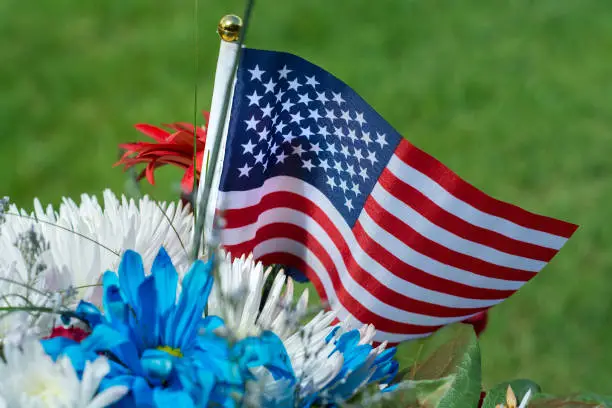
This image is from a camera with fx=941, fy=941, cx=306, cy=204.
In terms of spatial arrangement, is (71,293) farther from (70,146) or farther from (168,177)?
(70,146)

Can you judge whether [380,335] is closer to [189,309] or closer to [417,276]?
[417,276]

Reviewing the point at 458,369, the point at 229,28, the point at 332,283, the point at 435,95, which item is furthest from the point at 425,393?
the point at 435,95

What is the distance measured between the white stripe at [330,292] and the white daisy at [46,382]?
366 millimetres

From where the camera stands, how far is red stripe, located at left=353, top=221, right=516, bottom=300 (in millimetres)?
881

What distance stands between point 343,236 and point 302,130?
0.40ft

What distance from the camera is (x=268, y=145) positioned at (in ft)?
2.83

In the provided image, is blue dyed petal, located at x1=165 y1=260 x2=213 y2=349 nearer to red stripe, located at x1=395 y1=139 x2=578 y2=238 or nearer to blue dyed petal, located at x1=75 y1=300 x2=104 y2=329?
blue dyed petal, located at x1=75 y1=300 x2=104 y2=329

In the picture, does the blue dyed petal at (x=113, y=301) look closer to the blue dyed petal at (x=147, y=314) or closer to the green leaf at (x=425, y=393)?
the blue dyed petal at (x=147, y=314)

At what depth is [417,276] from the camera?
89 centimetres

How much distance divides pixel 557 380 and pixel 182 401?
2.13 metres

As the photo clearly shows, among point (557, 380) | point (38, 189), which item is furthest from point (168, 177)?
point (557, 380)

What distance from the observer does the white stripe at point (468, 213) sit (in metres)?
0.83

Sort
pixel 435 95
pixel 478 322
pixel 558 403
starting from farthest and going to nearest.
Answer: pixel 435 95 → pixel 478 322 → pixel 558 403

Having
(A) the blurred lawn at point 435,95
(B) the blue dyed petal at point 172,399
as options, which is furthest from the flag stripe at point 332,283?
(A) the blurred lawn at point 435,95
